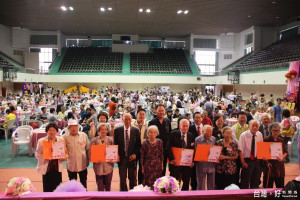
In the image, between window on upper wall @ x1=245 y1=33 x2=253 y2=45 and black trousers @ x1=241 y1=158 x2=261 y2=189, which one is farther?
window on upper wall @ x1=245 y1=33 x2=253 y2=45

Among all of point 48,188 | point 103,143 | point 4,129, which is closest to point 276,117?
point 103,143

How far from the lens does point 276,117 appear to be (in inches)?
309

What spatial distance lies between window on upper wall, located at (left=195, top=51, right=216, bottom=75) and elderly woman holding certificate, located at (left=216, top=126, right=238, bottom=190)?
2831 centimetres

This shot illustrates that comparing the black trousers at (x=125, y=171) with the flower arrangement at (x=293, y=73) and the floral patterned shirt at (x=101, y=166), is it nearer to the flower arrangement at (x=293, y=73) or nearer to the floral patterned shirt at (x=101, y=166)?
the floral patterned shirt at (x=101, y=166)

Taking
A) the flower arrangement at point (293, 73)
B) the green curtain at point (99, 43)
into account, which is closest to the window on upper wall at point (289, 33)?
the flower arrangement at point (293, 73)

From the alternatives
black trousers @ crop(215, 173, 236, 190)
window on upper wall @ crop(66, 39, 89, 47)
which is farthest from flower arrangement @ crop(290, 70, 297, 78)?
window on upper wall @ crop(66, 39, 89, 47)

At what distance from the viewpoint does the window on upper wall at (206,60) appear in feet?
100

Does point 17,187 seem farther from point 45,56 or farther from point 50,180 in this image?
point 45,56

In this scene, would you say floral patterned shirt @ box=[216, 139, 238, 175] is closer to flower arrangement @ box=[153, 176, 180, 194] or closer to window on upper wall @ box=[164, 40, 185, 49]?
flower arrangement @ box=[153, 176, 180, 194]

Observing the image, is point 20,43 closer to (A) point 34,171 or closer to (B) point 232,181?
(A) point 34,171

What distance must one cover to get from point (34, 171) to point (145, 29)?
74.5 ft

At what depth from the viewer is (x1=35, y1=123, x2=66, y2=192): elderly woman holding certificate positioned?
10.3 feet

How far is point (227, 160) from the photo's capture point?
3.29 metres

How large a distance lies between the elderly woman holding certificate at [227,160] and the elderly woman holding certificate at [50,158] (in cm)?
233
